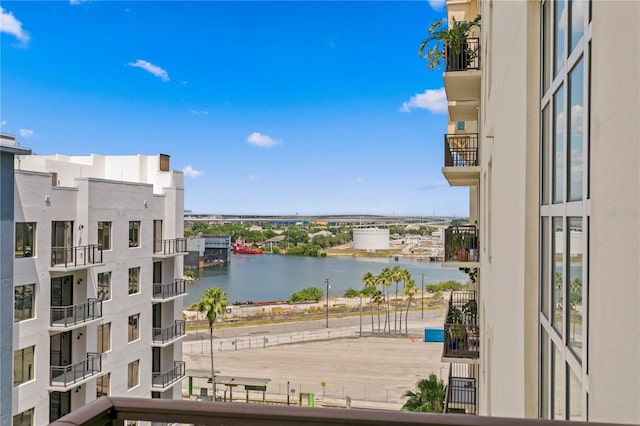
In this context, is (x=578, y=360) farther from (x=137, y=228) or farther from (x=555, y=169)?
(x=137, y=228)

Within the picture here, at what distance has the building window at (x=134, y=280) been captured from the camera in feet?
54.9

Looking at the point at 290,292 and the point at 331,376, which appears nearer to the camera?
the point at 331,376

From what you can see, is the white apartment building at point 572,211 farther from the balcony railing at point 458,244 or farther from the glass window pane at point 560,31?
the balcony railing at point 458,244

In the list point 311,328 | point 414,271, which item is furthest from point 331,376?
point 414,271

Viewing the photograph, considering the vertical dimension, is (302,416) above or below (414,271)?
above

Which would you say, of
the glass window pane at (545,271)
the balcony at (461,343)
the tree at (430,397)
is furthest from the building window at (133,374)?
the glass window pane at (545,271)

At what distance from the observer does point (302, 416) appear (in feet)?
4.30

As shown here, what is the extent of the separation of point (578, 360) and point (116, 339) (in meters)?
16.2

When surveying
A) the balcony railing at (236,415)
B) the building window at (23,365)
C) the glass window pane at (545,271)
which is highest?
the glass window pane at (545,271)

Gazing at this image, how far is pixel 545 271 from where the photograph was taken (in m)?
2.56

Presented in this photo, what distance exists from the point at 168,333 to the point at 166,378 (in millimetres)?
1626

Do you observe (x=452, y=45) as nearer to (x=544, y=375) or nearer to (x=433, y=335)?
(x=544, y=375)

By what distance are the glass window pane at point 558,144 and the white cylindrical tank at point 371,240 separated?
11865cm

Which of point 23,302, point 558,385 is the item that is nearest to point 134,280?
point 23,302
